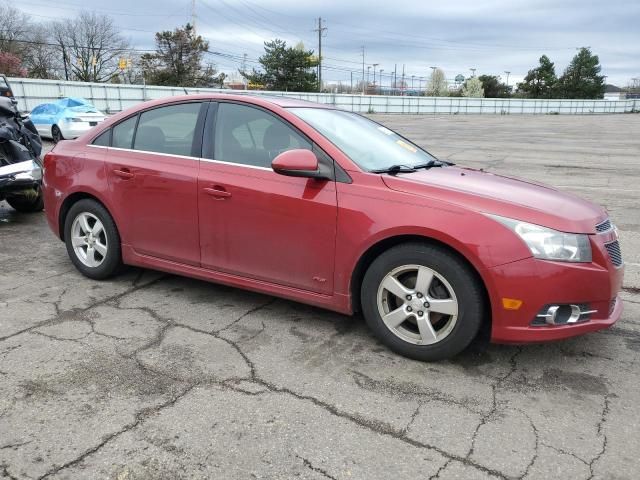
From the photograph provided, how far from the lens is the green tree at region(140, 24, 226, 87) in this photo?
187ft

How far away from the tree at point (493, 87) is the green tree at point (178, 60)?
59232 mm

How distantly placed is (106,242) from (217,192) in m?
1.35

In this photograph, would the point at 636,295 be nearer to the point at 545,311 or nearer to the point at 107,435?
the point at 545,311

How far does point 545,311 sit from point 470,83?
332 feet

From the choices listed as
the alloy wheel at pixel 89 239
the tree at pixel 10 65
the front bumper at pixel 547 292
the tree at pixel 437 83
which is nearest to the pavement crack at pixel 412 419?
the front bumper at pixel 547 292

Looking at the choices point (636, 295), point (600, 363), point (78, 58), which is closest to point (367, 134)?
point (600, 363)

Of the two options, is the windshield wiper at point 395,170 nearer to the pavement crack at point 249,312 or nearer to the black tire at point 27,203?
the pavement crack at point 249,312

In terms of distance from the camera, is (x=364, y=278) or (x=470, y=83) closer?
(x=364, y=278)

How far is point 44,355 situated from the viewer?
3371mm

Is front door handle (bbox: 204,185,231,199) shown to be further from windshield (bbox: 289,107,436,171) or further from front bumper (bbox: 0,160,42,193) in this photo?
front bumper (bbox: 0,160,42,193)

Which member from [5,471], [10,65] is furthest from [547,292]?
[10,65]

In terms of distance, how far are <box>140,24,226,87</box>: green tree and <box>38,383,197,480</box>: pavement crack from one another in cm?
5755

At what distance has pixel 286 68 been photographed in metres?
63.1

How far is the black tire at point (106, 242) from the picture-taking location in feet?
14.8
